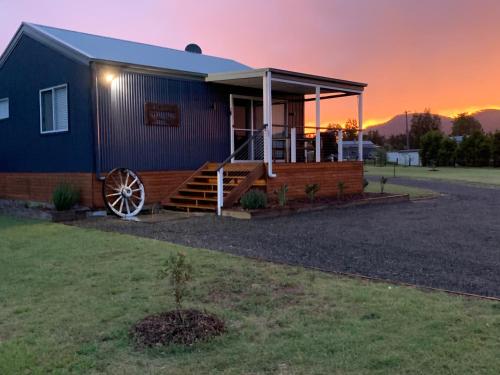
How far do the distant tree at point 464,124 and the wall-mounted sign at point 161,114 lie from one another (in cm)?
8789

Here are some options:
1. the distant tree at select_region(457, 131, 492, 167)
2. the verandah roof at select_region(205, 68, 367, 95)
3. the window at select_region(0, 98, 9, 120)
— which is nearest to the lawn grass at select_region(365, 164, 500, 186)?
the distant tree at select_region(457, 131, 492, 167)

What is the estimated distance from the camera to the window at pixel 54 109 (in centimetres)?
1252

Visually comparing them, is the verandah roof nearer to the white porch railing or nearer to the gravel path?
the white porch railing

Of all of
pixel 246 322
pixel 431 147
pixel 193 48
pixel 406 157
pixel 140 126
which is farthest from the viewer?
pixel 406 157

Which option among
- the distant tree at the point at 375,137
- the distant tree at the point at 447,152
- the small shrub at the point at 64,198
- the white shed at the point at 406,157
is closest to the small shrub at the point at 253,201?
the small shrub at the point at 64,198

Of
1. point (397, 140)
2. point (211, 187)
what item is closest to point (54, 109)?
point (211, 187)

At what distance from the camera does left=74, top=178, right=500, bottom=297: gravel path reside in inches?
240

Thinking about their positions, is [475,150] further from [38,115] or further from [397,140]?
[397,140]

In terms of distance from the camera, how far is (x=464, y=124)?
93.0m

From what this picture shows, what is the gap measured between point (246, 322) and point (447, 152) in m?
50.1

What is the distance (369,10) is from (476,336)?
14.0 meters

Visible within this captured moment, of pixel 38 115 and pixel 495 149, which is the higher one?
pixel 38 115

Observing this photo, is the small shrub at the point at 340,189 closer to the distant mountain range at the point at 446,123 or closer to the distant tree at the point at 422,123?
the distant tree at the point at 422,123

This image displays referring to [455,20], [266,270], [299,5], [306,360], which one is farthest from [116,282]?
[455,20]
